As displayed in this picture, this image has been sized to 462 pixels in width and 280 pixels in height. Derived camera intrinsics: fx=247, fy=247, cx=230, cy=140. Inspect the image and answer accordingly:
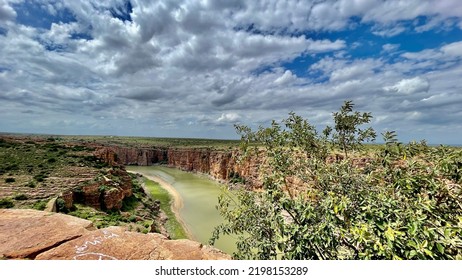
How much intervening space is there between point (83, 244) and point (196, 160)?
Answer: 8273 cm

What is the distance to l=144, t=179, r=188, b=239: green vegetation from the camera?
101 feet

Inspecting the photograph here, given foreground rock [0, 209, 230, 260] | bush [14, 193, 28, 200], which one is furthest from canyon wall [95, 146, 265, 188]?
foreground rock [0, 209, 230, 260]

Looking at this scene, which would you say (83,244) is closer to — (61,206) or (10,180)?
(61,206)

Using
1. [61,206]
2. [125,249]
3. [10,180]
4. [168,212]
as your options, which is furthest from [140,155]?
[125,249]

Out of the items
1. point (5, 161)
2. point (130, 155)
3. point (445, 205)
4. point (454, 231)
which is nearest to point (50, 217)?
point (454, 231)

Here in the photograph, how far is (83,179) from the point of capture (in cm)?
3044

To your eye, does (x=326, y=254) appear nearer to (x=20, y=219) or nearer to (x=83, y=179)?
(x=20, y=219)

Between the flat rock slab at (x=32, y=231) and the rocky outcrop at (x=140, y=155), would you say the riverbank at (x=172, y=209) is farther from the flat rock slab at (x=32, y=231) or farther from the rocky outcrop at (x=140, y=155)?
the rocky outcrop at (x=140, y=155)

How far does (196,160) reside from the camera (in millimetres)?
90188

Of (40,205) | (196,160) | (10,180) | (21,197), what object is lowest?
(196,160)

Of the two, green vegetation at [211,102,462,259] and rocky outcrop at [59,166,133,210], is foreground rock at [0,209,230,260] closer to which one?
green vegetation at [211,102,462,259]

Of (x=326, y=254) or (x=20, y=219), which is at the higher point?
(x=326, y=254)
